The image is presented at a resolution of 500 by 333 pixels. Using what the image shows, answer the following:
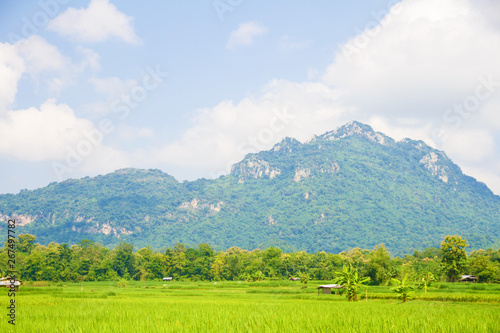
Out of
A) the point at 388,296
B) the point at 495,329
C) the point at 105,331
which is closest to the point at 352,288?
the point at 388,296

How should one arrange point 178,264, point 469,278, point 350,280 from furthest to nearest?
1. point 178,264
2. point 469,278
3. point 350,280

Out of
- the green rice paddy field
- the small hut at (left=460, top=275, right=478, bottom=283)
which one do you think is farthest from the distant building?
the green rice paddy field

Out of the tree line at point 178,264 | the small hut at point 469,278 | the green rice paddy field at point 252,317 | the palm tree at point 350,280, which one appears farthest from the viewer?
the tree line at point 178,264

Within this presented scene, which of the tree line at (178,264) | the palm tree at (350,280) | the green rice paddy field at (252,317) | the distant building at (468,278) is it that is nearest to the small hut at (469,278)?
the distant building at (468,278)

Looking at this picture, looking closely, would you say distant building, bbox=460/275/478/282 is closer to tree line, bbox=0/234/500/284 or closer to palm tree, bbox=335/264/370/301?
tree line, bbox=0/234/500/284

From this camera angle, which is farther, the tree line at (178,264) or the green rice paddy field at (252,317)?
the tree line at (178,264)

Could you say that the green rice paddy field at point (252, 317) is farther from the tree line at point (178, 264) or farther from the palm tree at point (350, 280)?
the tree line at point (178, 264)

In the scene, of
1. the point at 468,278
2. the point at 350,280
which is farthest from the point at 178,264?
the point at 350,280

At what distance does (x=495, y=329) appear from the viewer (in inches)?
350

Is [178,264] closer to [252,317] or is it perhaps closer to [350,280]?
[350,280]

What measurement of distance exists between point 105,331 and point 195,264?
116581 mm

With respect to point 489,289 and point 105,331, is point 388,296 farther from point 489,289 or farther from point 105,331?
point 105,331

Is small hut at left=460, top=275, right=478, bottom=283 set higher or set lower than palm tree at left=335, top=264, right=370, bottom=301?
lower

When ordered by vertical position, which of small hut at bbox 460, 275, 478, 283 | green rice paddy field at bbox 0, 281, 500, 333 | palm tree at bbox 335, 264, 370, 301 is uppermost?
green rice paddy field at bbox 0, 281, 500, 333
